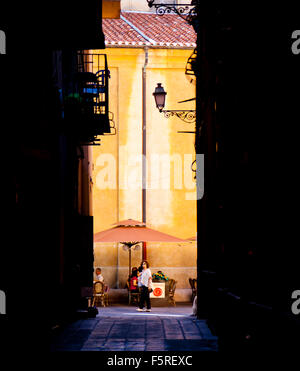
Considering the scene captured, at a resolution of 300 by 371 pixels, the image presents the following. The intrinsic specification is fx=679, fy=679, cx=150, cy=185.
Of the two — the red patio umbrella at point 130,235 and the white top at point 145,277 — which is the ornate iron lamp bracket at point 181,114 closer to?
the red patio umbrella at point 130,235

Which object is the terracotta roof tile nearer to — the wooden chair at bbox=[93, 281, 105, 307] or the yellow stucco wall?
the yellow stucco wall

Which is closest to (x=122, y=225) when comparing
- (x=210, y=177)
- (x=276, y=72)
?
(x=210, y=177)

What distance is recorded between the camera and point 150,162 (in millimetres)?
26969

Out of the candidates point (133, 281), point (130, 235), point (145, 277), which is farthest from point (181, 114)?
point (133, 281)

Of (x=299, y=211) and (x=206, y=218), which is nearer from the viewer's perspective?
(x=299, y=211)

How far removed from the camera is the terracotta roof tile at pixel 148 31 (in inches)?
1080

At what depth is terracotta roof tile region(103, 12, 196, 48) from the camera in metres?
27.4

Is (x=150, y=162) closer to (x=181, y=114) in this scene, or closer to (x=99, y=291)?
(x=181, y=114)

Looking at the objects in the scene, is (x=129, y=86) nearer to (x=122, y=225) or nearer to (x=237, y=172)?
(x=122, y=225)

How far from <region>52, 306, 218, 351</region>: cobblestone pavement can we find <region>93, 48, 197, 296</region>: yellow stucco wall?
1215cm

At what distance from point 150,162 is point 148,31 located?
238 inches

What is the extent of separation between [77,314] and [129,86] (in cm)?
1359

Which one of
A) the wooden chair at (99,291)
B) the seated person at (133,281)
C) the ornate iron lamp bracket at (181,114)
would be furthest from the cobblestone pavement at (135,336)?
the seated person at (133,281)

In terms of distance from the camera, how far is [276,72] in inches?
230
